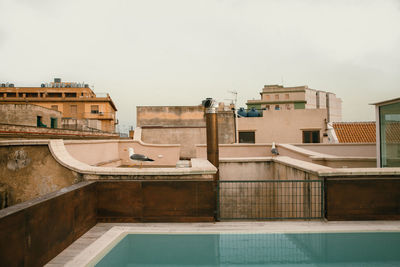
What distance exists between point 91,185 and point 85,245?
1615mm

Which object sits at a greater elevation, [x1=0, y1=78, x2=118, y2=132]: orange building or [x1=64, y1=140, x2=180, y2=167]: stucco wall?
[x1=0, y1=78, x2=118, y2=132]: orange building

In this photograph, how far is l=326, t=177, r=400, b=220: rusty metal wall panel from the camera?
7.24 metres

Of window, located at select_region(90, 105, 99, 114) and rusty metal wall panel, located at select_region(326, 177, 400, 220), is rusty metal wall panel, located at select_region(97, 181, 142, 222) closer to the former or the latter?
rusty metal wall panel, located at select_region(326, 177, 400, 220)

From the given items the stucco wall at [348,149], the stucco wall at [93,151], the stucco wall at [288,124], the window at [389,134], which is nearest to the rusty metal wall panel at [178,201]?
the stucco wall at [93,151]

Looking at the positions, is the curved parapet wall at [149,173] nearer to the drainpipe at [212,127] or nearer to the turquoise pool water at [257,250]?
the turquoise pool water at [257,250]

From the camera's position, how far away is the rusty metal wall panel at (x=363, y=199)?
724 cm

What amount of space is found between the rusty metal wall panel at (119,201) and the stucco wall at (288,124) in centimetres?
2269

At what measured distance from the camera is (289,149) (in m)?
16.3

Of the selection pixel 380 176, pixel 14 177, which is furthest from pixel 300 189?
pixel 14 177

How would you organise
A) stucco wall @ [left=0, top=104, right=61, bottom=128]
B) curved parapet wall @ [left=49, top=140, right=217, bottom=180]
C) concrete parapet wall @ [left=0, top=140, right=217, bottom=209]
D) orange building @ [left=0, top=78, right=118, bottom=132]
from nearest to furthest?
curved parapet wall @ [left=49, top=140, right=217, bottom=180] → concrete parapet wall @ [left=0, top=140, right=217, bottom=209] → stucco wall @ [left=0, top=104, right=61, bottom=128] → orange building @ [left=0, top=78, right=118, bottom=132]

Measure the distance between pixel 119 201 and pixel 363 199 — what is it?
22.1 ft

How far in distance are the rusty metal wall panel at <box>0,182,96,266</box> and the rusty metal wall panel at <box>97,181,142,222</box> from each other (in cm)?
44

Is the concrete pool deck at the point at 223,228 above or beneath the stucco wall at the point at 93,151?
beneath

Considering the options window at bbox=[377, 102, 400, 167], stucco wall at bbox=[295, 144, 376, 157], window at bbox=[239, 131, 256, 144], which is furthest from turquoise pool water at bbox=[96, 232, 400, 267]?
window at bbox=[239, 131, 256, 144]
